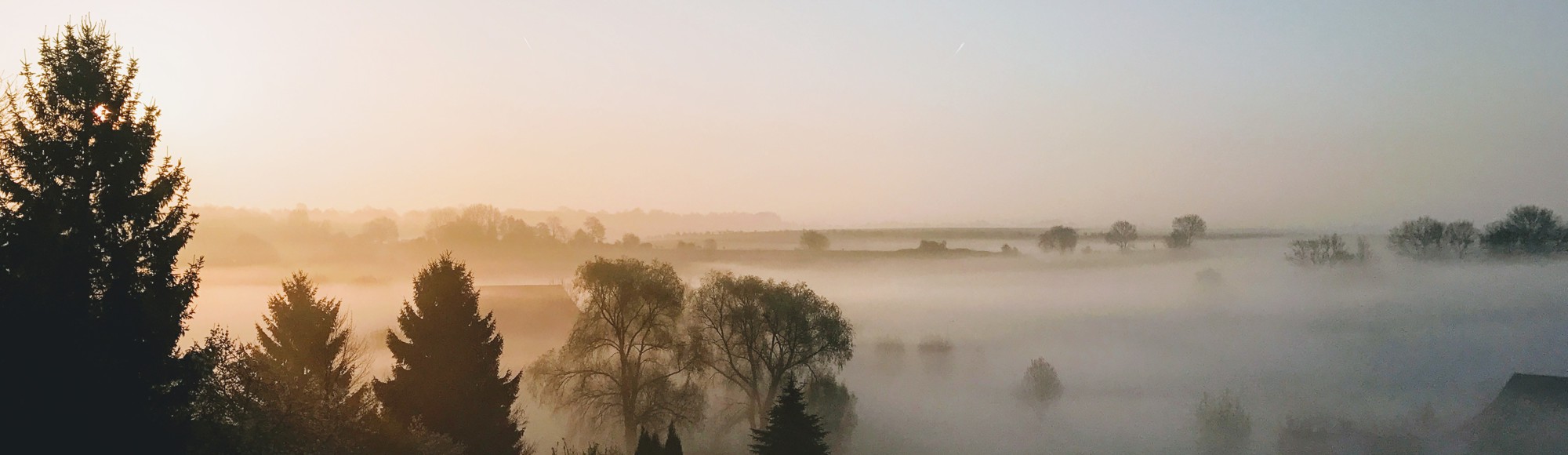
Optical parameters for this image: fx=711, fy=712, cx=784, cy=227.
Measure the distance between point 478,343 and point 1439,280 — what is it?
160 ft

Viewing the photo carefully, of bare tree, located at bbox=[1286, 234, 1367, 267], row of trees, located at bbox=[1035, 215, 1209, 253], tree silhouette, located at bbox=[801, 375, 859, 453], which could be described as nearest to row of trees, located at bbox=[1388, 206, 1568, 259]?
bare tree, located at bbox=[1286, 234, 1367, 267]

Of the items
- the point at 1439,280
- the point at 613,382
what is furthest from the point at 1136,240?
the point at 613,382

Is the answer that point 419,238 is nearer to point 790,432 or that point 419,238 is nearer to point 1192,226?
point 790,432

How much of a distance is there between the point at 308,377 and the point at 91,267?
7.26 m

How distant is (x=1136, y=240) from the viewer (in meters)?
43.8

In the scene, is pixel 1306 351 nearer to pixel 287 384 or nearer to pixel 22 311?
pixel 287 384

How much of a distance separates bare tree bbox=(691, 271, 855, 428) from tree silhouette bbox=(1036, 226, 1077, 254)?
21262mm

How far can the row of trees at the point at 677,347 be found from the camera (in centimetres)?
2394

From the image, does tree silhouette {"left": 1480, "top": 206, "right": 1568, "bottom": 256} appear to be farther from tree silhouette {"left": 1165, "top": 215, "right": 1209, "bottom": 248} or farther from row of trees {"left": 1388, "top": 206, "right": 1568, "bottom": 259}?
tree silhouette {"left": 1165, "top": 215, "right": 1209, "bottom": 248}

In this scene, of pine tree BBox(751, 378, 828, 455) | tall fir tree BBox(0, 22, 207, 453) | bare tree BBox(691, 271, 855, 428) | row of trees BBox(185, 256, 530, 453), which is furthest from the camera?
bare tree BBox(691, 271, 855, 428)

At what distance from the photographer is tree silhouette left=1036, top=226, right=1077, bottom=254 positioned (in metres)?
43.3

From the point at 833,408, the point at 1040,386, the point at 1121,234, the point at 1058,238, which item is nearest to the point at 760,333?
the point at 833,408

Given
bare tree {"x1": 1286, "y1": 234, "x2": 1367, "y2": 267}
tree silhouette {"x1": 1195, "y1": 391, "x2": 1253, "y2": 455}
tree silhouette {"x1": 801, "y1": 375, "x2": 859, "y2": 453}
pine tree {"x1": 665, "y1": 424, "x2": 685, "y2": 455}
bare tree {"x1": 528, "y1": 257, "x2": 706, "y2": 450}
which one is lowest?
tree silhouette {"x1": 1195, "y1": 391, "x2": 1253, "y2": 455}

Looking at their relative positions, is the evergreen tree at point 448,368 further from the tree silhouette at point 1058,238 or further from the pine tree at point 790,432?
the tree silhouette at point 1058,238
